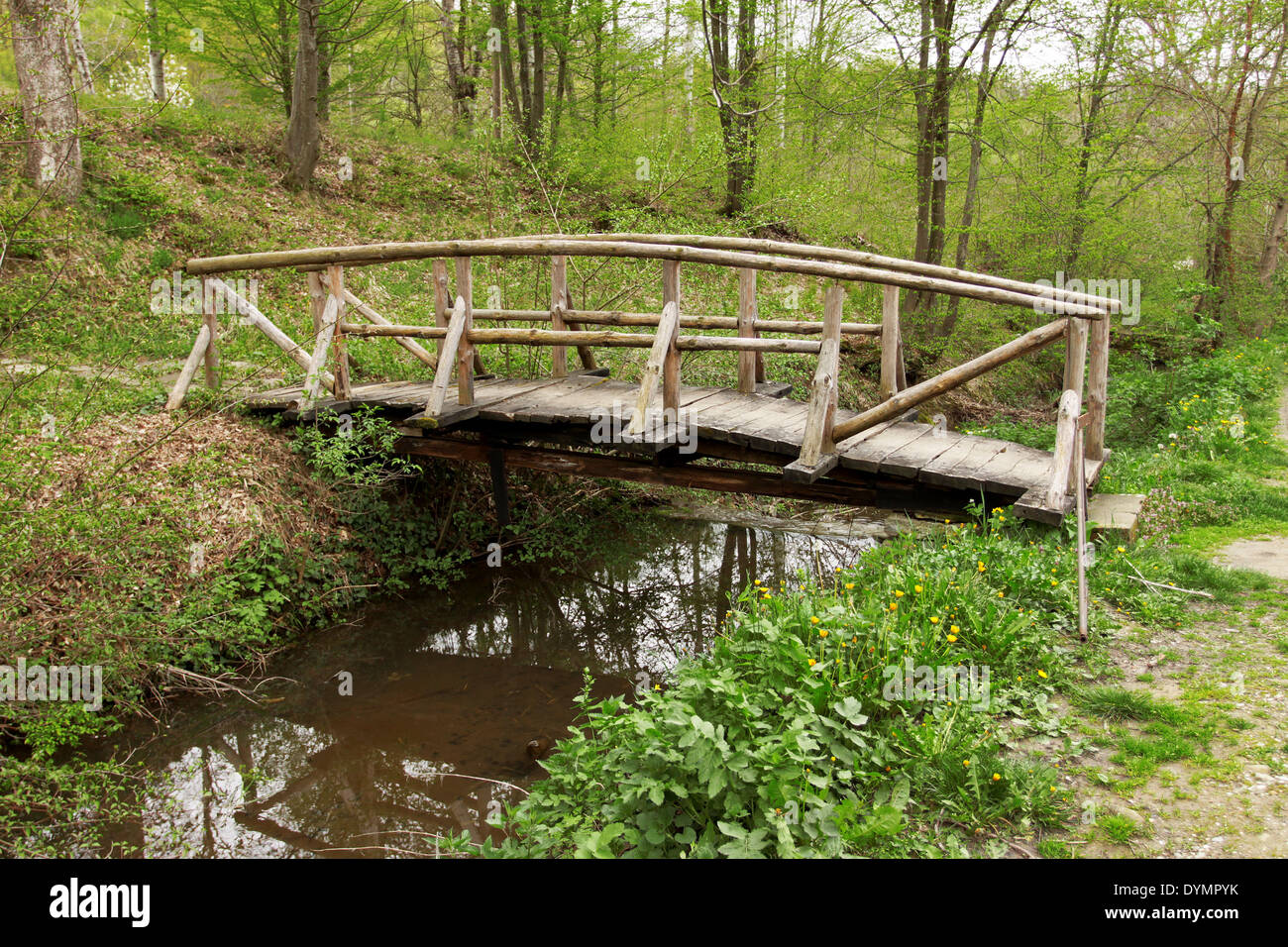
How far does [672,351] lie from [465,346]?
1.77m

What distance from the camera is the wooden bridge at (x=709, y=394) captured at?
5297 mm

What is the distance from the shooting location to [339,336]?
23.1 ft

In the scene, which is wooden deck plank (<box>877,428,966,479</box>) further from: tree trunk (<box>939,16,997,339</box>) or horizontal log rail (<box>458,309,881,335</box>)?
tree trunk (<box>939,16,997,339</box>)

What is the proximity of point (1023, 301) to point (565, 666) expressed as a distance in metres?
4.12

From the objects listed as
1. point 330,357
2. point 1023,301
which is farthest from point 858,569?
point 330,357

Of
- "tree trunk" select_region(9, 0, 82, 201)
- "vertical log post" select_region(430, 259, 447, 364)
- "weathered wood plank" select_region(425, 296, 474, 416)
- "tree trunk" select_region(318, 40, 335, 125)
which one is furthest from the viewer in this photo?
"tree trunk" select_region(318, 40, 335, 125)

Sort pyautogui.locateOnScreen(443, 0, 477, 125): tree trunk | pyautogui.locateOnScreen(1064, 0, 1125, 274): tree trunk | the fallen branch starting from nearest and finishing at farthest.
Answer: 1. the fallen branch
2. pyautogui.locateOnScreen(1064, 0, 1125, 274): tree trunk
3. pyautogui.locateOnScreen(443, 0, 477, 125): tree trunk

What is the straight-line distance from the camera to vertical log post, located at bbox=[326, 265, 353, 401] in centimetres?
684

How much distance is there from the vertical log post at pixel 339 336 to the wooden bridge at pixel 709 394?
0.02 m

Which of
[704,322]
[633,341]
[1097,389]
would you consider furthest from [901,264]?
[633,341]

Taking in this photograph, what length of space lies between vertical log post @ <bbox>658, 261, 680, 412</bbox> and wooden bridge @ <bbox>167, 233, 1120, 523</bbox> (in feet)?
0.05

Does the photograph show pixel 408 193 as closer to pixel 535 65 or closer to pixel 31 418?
pixel 535 65

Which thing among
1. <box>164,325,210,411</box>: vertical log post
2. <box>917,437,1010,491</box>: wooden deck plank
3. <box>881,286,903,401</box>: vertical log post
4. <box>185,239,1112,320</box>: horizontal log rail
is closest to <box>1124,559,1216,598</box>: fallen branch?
<box>917,437,1010,491</box>: wooden deck plank

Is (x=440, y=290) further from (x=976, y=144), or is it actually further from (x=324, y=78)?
(x=324, y=78)
